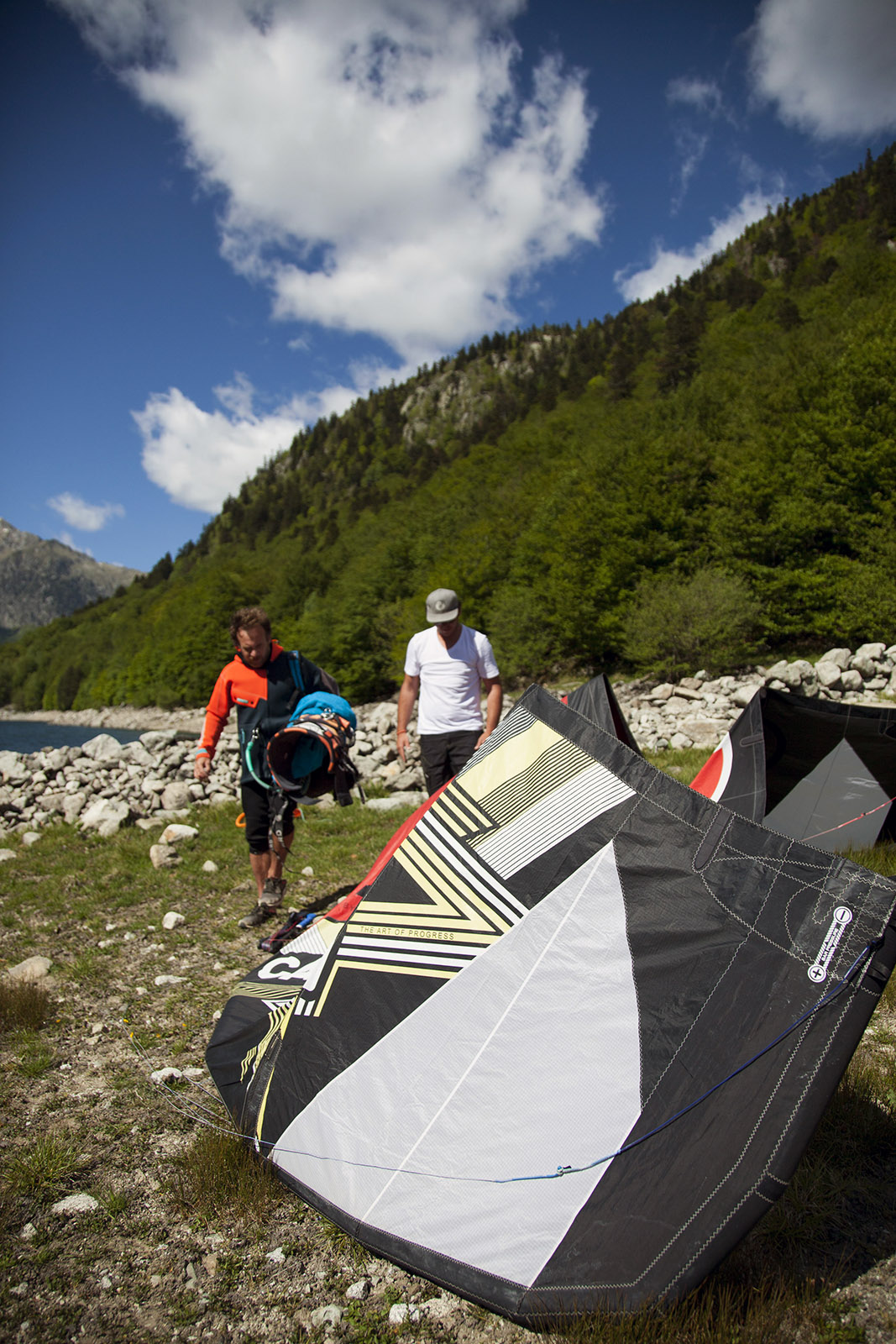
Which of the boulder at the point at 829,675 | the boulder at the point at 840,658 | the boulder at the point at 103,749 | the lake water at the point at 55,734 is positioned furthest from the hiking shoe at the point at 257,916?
the lake water at the point at 55,734

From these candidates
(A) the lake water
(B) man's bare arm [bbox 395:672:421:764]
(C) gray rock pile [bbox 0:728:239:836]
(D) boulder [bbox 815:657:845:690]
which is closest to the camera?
(B) man's bare arm [bbox 395:672:421:764]

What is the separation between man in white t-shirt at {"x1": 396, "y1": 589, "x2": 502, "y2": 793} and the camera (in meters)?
5.21

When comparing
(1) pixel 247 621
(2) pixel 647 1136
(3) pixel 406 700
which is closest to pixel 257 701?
(1) pixel 247 621

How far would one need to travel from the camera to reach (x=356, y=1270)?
2.12 m

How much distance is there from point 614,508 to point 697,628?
14.3m

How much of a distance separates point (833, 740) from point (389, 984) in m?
4.79

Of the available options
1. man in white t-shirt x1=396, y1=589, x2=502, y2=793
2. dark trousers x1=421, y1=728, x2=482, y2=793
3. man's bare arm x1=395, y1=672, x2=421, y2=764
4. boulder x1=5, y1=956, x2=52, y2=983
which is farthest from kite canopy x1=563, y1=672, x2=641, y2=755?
boulder x1=5, y1=956, x2=52, y2=983

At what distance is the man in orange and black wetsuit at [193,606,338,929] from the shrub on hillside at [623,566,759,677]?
23.8m

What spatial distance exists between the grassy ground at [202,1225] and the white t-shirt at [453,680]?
99.9 inches

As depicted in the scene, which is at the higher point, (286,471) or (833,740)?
(286,471)

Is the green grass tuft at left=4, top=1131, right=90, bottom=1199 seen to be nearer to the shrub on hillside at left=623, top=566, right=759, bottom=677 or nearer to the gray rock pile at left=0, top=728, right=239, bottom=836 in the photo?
the gray rock pile at left=0, top=728, right=239, bottom=836

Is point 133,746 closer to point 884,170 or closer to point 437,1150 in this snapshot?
point 437,1150

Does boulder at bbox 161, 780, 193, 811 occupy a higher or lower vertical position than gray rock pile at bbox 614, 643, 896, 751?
lower

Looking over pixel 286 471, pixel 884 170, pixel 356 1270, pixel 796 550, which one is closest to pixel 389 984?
pixel 356 1270
